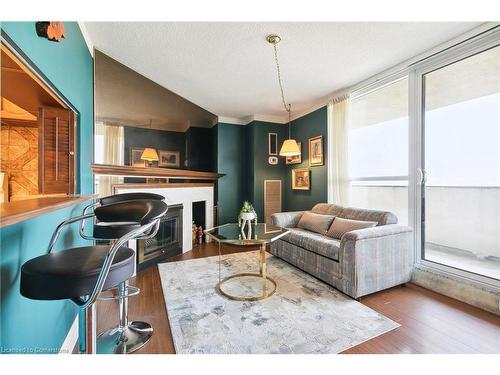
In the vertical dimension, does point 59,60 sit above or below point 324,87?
below

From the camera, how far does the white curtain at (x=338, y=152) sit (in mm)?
3441

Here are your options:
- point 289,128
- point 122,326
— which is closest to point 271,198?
point 289,128

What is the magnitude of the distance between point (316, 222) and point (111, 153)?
2.73 meters

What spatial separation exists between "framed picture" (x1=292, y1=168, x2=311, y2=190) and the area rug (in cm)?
201

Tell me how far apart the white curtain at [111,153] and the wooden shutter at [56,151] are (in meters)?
0.81

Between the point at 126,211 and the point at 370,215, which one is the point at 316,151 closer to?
the point at 370,215

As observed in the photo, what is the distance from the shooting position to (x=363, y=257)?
218 cm

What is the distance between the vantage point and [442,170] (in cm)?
246

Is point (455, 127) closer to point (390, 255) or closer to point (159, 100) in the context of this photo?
point (390, 255)

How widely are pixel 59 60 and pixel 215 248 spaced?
327 centimetres

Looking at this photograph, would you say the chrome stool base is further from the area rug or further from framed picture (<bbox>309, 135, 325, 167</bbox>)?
framed picture (<bbox>309, 135, 325, 167</bbox>)

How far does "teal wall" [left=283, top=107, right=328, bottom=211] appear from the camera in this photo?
3957mm

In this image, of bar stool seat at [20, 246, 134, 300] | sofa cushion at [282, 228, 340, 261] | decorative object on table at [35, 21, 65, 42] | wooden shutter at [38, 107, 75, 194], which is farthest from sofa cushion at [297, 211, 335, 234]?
decorative object on table at [35, 21, 65, 42]

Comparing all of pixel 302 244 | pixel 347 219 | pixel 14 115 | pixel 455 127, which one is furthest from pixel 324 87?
pixel 14 115
